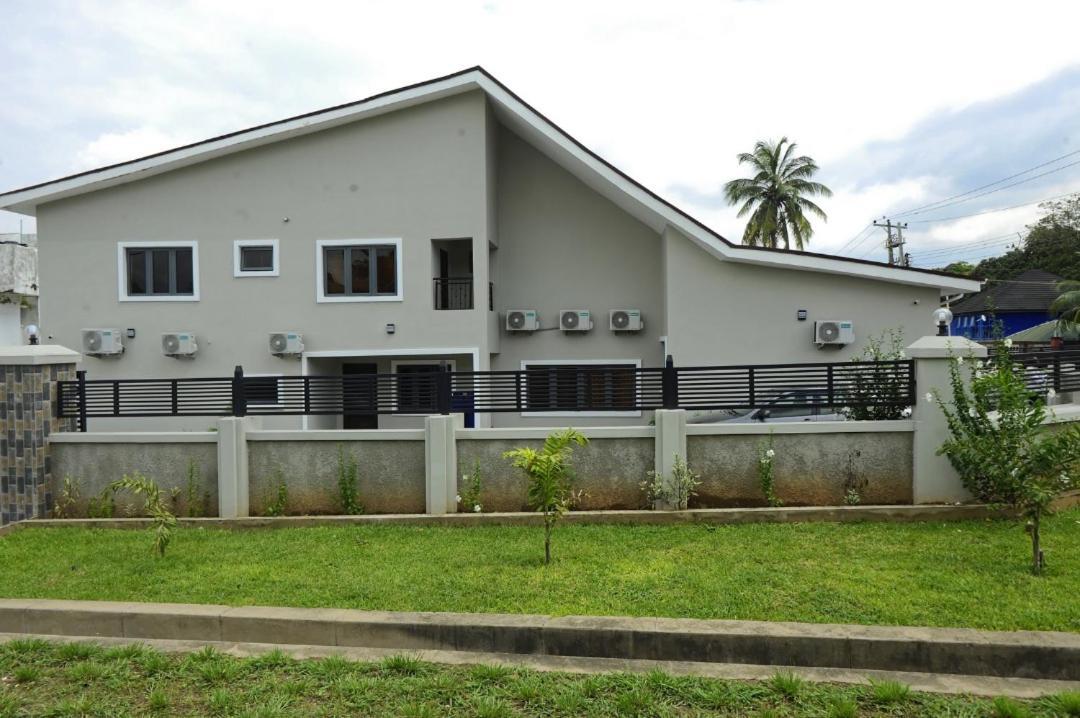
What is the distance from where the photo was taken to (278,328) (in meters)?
15.4

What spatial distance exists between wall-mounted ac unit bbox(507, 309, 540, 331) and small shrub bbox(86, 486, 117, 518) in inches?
372

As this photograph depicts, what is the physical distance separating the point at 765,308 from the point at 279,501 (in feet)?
32.9

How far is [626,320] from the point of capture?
53.4ft

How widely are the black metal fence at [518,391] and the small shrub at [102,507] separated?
1.05 m

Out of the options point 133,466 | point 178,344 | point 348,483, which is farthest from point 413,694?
point 178,344

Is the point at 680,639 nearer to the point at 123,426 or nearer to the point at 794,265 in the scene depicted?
the point at 794,265

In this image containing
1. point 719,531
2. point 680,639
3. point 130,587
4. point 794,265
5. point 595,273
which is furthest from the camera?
point 595,273

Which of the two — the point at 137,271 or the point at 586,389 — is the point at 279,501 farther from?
the point at 137,271

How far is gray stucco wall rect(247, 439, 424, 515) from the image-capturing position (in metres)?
8.09

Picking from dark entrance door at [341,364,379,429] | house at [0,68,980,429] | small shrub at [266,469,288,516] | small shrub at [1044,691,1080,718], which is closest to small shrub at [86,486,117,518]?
small shrub at [266,469,288,516]

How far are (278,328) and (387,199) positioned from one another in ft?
12.3

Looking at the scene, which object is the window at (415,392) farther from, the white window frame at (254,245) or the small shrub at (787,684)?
the white window frame at (254,245)

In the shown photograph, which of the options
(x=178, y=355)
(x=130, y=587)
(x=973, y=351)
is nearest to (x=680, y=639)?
(x=130, y=587)

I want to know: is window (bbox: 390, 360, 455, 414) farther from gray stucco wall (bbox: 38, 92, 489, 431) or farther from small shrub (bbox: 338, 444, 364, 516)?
gray stucco wall (bbox: 38, 92, 489, 431)
